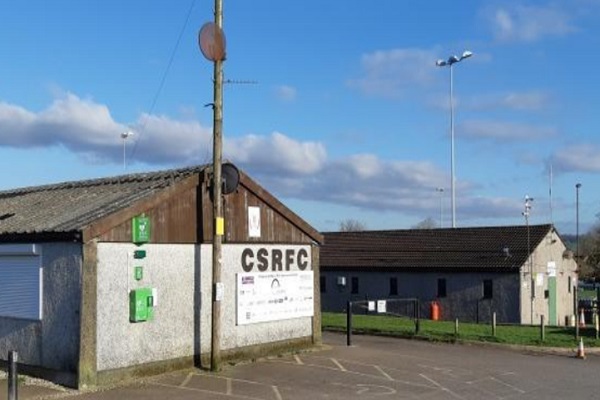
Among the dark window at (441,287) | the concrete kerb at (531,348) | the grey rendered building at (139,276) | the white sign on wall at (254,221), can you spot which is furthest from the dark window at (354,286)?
the white sign on wall at (254,221)

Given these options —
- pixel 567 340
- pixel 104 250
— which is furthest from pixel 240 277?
pixel 567 340

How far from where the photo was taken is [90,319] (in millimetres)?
14023

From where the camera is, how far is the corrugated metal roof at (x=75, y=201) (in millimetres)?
15031

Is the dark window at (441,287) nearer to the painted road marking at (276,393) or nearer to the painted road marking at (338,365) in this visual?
the painted road marking at (338,365)

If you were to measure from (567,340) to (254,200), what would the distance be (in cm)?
1137

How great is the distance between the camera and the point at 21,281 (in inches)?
601

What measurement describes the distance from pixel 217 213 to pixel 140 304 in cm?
246

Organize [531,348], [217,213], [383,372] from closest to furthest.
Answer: [217,213] < [383,372] < [531,348]

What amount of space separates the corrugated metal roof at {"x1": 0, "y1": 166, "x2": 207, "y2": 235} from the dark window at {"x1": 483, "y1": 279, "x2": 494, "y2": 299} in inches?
992

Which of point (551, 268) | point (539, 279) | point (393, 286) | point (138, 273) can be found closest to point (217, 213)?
point (138, 273)

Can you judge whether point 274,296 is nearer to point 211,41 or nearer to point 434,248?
point 211,41

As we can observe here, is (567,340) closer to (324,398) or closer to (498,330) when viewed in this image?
(498,330)

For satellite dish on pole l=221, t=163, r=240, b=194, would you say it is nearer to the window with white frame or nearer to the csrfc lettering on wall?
the csrfc lettering on wall

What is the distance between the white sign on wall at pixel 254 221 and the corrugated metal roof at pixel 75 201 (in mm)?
1747
